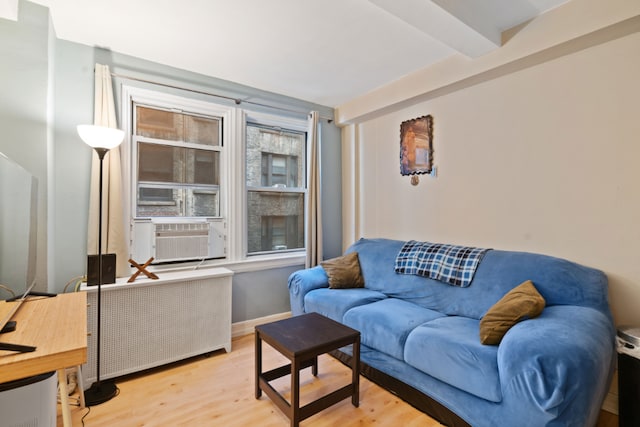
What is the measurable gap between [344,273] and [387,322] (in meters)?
0.89

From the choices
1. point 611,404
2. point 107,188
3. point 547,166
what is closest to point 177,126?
point 107,188

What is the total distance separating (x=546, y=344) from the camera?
54.6 inches

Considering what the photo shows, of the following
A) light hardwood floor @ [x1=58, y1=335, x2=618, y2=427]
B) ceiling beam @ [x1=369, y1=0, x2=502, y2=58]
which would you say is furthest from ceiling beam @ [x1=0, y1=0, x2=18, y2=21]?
light hardwood floor @ [x1=58, y1=335, x2=618, y2=427]

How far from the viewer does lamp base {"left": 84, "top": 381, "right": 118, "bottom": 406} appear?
1996 millimetres

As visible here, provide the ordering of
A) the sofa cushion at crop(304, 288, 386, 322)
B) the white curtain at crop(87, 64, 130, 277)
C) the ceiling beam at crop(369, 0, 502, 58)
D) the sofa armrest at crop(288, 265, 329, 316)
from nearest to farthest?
the ceiling beam at crop(369, 0, 502, 58) < the white curtain at crop(87, 64, 130, 277) < the sofa cushion at crop(304, 288, 386, 322) < the sofa armrest at crop(288, 265, 329, 316)

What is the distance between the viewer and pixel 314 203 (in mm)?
3527

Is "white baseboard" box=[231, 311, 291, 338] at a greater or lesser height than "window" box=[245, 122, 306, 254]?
lesser

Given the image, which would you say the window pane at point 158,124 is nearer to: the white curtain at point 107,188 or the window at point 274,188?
the white curtain at point 107,188

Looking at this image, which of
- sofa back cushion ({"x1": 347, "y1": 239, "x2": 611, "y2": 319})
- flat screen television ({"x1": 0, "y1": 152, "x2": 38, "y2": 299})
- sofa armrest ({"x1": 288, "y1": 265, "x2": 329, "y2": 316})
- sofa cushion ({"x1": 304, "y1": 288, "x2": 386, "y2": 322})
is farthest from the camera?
sofa armrest ({"x1": 288, "y1": 265, "x2": 329, "y2": 316})

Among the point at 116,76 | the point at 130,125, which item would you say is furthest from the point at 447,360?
the point at 116,76

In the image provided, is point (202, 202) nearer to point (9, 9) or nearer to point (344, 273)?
point (344, 273)

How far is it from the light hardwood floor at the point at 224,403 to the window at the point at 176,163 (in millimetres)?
1387

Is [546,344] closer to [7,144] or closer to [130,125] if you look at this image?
[7,144]

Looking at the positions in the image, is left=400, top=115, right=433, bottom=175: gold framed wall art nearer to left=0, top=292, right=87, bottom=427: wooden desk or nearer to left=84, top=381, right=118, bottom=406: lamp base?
left=0, top=292, right=87, bottom=427: wooden desk
